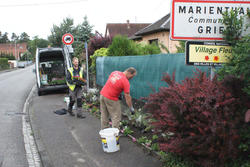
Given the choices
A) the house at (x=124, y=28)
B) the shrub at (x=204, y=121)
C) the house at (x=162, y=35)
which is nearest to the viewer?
the shrub at (x=204, y=121)

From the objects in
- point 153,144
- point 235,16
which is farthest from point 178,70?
point 235,16

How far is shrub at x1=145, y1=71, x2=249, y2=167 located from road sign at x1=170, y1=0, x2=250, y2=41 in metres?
0.81

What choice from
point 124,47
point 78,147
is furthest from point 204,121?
point 124,47

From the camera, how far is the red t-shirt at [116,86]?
5.57m

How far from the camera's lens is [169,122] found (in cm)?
379

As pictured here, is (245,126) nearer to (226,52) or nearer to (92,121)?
(226,52)

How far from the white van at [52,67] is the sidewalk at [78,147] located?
20.2 feet

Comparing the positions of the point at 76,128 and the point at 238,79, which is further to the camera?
the point at 76,128

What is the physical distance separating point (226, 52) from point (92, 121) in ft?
15.9

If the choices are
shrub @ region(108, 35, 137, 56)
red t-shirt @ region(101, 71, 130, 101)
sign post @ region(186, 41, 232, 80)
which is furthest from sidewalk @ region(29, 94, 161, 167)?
shrub @ region(108, 35, 137, 56)

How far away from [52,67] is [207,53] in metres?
13.1

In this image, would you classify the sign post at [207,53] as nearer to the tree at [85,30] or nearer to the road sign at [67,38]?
the road sign at [67,38]

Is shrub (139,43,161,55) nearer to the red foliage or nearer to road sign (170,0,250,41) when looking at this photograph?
the red foliage

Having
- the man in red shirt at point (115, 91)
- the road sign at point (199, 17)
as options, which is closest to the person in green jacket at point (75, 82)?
the man in red shirt at point (115, 91)
